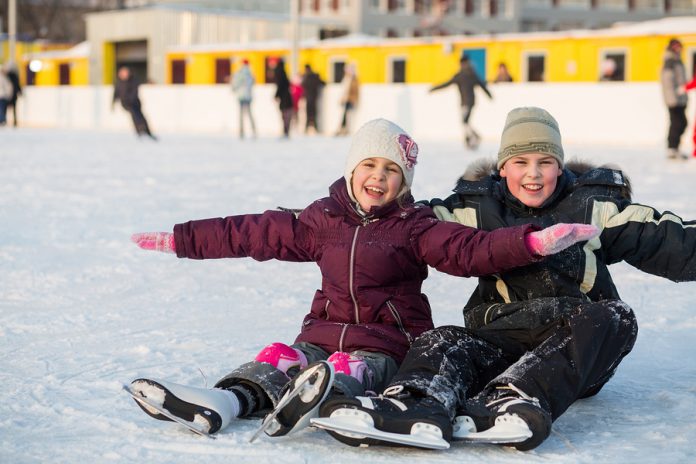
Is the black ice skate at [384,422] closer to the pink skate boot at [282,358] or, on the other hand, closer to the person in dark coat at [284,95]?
the pink skate boot at [282,358]

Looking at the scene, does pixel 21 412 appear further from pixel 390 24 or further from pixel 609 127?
pixel 390 24

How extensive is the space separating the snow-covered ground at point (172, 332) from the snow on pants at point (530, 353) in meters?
0.13

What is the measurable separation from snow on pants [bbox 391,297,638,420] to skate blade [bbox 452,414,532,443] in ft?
0.20

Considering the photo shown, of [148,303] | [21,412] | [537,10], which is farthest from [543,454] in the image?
[537,10]

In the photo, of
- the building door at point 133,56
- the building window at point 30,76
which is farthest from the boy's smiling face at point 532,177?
the building window at point 30,76

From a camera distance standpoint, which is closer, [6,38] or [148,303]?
[148,303]

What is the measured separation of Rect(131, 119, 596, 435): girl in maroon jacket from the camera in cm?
286

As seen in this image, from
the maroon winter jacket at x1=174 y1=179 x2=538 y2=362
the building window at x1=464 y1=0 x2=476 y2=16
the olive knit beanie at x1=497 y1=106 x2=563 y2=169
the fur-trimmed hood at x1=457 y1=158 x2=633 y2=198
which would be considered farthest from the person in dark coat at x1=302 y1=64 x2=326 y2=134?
the building window at x1=464 y1=0 x2=476 y2=16

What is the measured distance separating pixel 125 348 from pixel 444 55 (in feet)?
77.0

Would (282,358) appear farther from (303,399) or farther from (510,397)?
(510,397)

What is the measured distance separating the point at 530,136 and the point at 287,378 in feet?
3.15

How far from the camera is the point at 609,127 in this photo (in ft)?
57.3

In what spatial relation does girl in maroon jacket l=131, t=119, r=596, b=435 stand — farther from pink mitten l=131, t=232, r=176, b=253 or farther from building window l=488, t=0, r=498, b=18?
building window l=488, t=0, r=498, b=18

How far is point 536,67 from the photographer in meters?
25.5
